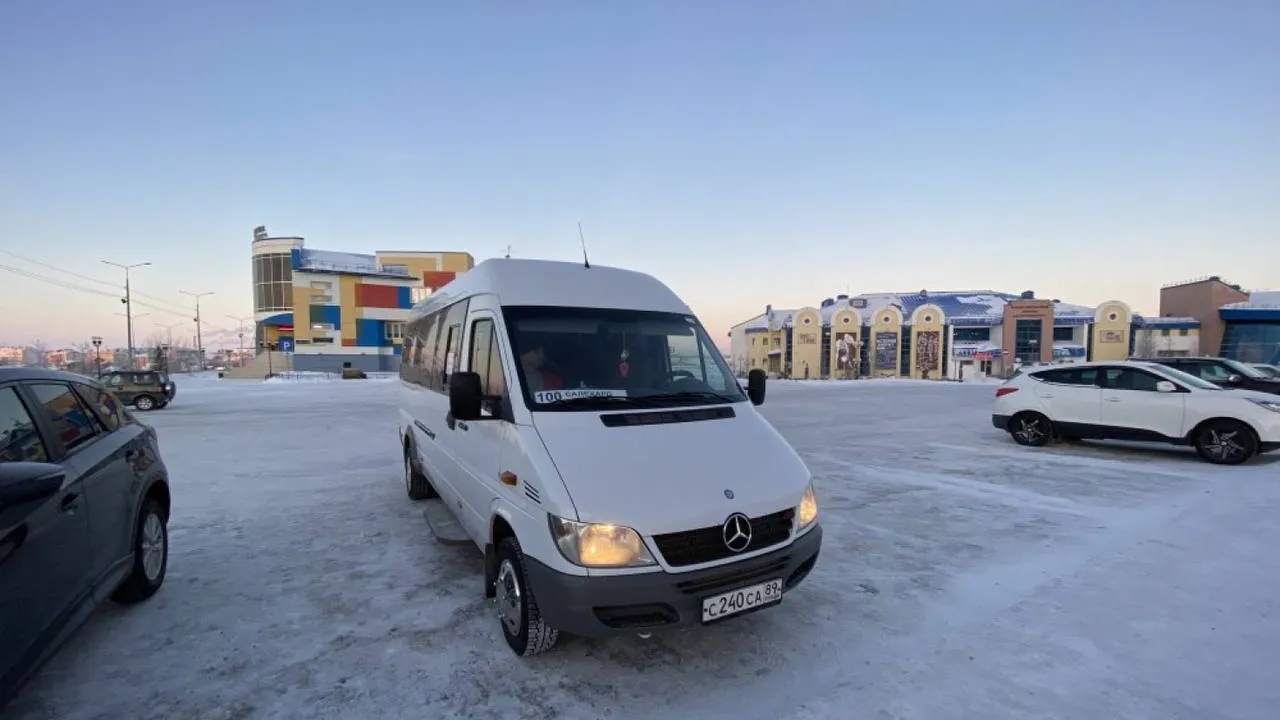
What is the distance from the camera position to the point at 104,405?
4168mm

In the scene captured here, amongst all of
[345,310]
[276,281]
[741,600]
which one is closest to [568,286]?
[741,600]

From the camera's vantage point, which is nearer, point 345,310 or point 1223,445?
point 1223,445

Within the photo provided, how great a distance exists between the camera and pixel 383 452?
1050 cm

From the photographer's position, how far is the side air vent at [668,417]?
3479 millimetres

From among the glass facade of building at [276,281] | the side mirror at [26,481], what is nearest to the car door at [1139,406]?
the side mirror at [26,481]

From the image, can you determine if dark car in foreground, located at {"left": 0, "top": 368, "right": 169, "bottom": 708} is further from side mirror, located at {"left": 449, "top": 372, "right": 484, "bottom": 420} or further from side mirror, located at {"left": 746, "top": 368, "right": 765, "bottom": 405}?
side mirror, located at {"left": 746, "top": 368, "right": 765, "bottom": 405}

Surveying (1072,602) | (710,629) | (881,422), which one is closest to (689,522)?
(710,629)

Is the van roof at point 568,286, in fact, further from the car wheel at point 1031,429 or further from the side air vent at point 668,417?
the car wheel at point 1031,429

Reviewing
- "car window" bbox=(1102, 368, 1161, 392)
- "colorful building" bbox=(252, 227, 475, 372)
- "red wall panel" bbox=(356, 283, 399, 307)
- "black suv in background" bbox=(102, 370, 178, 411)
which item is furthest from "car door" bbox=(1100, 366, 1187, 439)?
"red wall panel" bbox=(356, 283, 399, 307)

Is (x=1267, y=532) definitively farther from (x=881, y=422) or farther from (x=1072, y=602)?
(x=881, y=422)

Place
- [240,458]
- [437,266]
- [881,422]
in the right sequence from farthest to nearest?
[437,266] → [881,422] → [240,458]

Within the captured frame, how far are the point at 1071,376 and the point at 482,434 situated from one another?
1086cm

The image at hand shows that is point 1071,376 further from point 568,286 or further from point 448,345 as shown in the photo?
point 448,345

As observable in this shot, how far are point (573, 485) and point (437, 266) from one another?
7120cm
